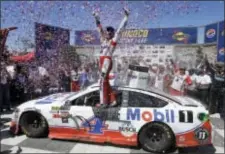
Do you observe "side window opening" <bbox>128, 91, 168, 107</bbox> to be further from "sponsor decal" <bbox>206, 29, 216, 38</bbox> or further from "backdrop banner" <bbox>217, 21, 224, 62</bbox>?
"sponsor decal" <bbox>206, 29, 216, 38</bbox>

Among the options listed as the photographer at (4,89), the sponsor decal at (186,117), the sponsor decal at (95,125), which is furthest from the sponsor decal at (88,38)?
the sponsor decal at (186,117)

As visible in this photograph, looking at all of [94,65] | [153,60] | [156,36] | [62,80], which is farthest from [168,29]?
[62,80]

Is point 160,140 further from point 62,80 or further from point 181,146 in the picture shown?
point 62,80

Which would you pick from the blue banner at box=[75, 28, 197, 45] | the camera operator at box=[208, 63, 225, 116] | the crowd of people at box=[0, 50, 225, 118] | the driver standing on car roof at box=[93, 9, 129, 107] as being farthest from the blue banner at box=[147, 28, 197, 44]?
the driver standing on car roof at box=[93, 9, 129, 107]

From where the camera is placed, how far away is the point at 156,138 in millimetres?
4938

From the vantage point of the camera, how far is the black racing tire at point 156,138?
4828 millimetres

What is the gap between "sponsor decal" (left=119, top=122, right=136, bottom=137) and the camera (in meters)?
4.97

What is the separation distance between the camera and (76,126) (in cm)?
520

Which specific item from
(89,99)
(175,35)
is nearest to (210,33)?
(175,35)

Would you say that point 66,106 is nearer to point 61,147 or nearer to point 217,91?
point 61,147

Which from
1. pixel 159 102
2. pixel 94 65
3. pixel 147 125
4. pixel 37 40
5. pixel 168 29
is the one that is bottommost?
pixel 147 125

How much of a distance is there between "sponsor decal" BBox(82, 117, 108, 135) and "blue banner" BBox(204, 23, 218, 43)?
29.2 feet

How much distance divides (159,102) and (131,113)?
1.73ft

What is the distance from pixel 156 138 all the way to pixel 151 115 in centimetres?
42
